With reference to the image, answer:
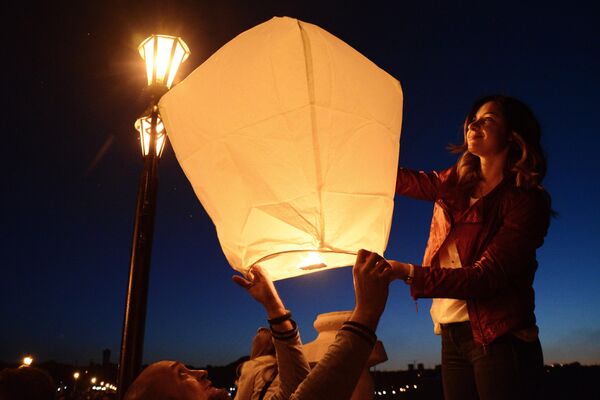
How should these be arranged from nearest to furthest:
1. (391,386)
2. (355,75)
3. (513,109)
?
(355,75) → (513,109) → (391,386)

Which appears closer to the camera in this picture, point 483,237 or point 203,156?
point 203,156

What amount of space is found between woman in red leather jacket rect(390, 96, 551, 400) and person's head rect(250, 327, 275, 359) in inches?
88.1

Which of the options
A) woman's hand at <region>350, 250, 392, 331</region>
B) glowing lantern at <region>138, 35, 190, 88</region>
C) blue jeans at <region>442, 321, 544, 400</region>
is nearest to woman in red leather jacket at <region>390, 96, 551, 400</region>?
blue jeans at <region>442, 321, 544, 400</region>

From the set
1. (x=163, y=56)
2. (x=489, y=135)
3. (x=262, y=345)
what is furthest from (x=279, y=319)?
(x=163, y=56)

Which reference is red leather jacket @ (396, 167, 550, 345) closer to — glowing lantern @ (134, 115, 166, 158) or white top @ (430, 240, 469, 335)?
white top @ (430, 240, 469, 335)

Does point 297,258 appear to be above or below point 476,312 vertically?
above

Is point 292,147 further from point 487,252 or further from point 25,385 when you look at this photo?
point 25,385

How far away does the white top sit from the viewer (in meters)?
2.09

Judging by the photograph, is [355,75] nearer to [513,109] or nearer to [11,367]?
[513,109]

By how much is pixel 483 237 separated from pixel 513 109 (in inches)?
29.0

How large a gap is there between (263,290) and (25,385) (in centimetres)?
158

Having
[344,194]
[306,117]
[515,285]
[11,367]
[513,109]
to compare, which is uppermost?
[513,109]

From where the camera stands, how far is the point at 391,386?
80000 mm

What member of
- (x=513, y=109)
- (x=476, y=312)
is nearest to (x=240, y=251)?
(x=476, y=312)
